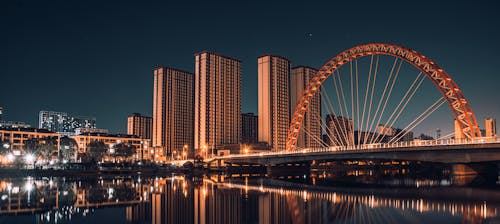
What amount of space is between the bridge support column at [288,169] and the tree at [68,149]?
64818mm

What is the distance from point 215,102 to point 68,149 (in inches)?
1927

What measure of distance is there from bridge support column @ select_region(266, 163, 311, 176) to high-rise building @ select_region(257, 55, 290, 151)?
5454 cm

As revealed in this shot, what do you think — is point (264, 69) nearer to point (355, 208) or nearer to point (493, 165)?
point (493, 165)

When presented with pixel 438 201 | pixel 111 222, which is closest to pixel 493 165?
pixel 438 201

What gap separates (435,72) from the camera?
215 feet

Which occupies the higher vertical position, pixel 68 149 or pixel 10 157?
pixel 68 149

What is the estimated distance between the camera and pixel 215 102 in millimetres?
154125

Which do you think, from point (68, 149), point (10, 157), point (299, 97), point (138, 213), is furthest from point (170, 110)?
point (138, 213)

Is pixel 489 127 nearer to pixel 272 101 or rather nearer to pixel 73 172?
pixel 73 172

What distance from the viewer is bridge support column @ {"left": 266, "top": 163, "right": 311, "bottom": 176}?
9441 cm

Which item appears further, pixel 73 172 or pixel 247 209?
pixel 73 172

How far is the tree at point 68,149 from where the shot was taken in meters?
129

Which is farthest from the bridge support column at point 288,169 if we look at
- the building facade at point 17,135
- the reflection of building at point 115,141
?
the reflection of building at point 115,141

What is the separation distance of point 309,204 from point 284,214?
19.1 ft
